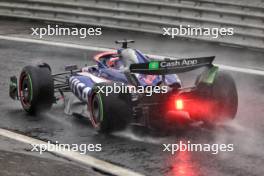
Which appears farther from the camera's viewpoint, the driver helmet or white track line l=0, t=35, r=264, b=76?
white track line l=0, t=35, r=264, b=76

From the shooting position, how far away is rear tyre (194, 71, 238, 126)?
9.12 metres

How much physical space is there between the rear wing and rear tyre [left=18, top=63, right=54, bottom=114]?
76.5 inches

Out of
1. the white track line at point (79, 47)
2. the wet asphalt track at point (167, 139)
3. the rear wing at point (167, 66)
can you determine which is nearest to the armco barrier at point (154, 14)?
the white track line at point (79, 47)

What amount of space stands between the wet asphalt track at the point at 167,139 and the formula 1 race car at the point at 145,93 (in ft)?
0.72

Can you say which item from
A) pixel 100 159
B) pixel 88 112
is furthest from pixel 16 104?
pixel 100 159

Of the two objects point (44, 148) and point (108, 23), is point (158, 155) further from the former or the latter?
point (108, 23)

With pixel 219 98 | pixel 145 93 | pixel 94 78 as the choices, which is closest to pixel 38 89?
pixel 94 78

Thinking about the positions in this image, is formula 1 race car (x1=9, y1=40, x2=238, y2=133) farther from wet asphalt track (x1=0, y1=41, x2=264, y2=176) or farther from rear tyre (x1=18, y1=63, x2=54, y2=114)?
wet asphalt track (x1=0, y1=41, x2=264, y2=176)

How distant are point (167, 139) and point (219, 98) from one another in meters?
0.97

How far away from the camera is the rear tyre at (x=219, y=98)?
912cm

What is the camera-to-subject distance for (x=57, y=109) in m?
10.7

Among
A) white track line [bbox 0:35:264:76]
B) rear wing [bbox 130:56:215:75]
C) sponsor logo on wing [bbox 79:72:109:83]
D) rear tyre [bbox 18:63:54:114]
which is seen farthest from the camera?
white track line [bbox 0:35:264:76]

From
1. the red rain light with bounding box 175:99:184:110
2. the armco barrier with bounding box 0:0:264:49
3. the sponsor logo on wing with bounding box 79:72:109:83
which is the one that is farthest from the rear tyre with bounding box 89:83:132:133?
the armco barrier with bounding box 0:0:264:49

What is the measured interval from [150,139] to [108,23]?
29.5 feet
